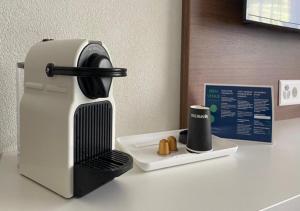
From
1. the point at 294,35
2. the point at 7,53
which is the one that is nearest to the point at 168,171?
the point at 7,53

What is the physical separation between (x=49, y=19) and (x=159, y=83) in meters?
0.36

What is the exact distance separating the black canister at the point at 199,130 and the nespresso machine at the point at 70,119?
21 centimetres

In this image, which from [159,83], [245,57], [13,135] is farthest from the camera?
[245,57]

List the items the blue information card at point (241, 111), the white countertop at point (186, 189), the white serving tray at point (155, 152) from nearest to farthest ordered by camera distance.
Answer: the white countertop at point (186, 189) → the white serving tray at point (155, 152) → the blue information card at point (241, 111)

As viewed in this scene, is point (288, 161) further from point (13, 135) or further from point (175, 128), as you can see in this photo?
point (13, 135)

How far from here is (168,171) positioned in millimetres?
619

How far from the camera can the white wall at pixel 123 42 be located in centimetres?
67

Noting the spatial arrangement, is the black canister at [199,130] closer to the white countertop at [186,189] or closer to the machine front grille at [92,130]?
the white countertop at [186,189]

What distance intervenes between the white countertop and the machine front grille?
7 centimetres

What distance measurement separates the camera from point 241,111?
858 millimetres

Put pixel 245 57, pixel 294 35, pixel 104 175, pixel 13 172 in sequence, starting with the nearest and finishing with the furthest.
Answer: pixel 104 175 < pixel 13 172 < pixel 245 57 < pixel 294 35

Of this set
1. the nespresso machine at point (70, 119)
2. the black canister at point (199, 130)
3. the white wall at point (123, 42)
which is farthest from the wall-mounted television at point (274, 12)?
the nespresso machine at point (70, 119)

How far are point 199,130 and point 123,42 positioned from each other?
1.08ft

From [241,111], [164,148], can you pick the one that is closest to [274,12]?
[241,111]
